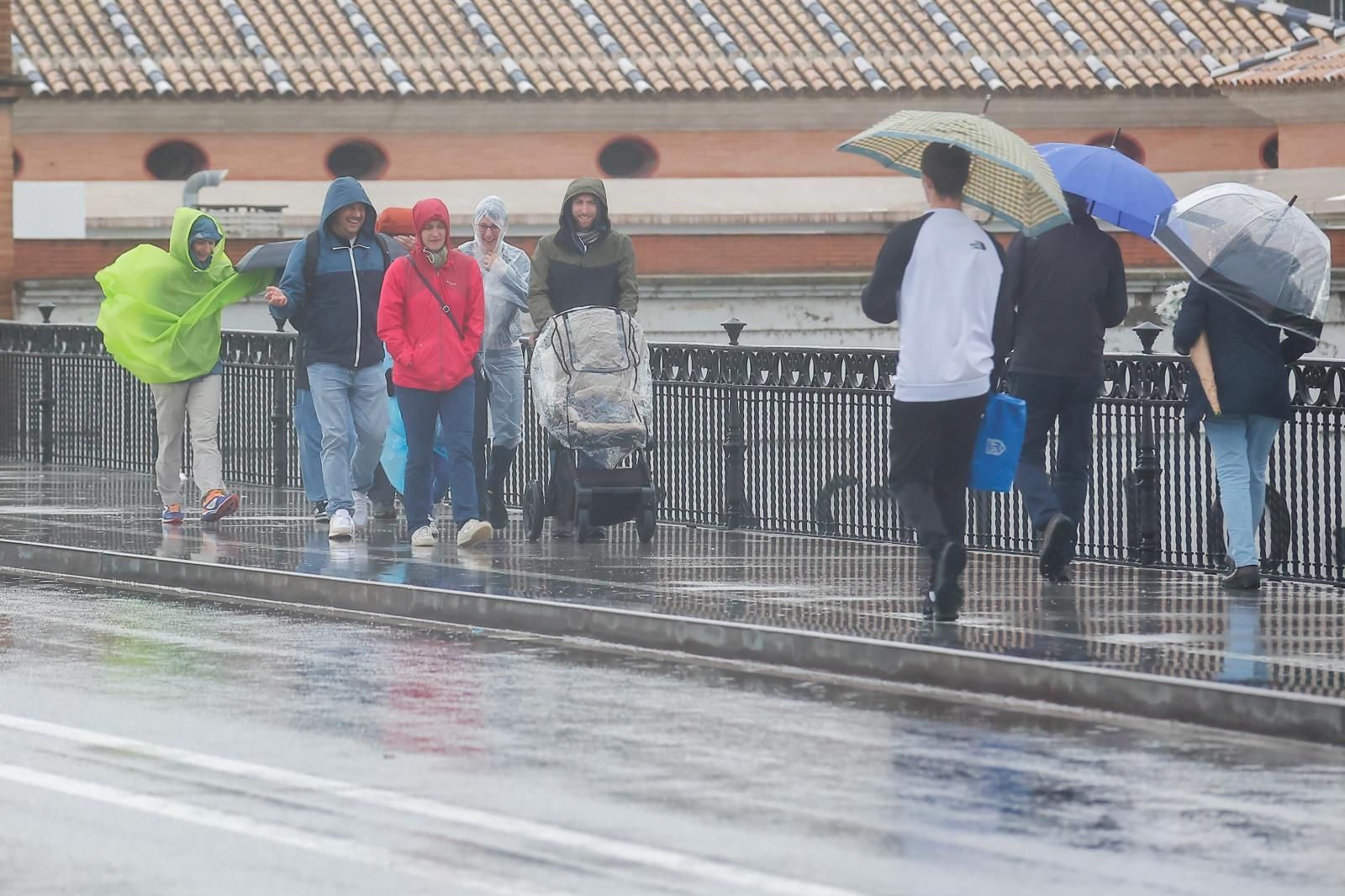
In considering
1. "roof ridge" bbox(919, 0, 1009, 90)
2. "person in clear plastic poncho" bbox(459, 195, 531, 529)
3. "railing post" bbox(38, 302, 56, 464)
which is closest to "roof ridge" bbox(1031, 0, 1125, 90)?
"roof ridge" bbox(919, 0, 1009, 90)

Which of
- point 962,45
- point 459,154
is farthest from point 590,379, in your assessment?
point 962,45

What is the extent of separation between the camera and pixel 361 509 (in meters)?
16.0

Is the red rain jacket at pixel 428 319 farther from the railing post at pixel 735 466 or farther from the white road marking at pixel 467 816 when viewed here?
the white road marking at pixel 467 816

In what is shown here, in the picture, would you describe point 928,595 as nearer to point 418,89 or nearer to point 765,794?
point 765,794

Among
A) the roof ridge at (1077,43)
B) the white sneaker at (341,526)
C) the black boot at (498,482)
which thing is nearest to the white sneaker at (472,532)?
the white sneaker at (341,526)

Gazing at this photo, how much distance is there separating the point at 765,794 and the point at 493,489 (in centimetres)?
799

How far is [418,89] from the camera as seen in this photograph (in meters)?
37.1

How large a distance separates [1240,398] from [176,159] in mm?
26462

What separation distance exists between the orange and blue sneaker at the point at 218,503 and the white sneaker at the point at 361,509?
2.36ft

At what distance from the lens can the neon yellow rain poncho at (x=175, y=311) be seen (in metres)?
16.1

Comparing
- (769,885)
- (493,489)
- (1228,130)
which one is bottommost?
(769,885)

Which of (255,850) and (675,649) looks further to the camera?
(675,649)

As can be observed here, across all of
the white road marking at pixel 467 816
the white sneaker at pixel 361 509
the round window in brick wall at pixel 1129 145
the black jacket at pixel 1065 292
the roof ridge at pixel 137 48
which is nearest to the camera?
the white road marking at pixel 467 816

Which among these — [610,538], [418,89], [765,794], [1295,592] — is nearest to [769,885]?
[765,794]
